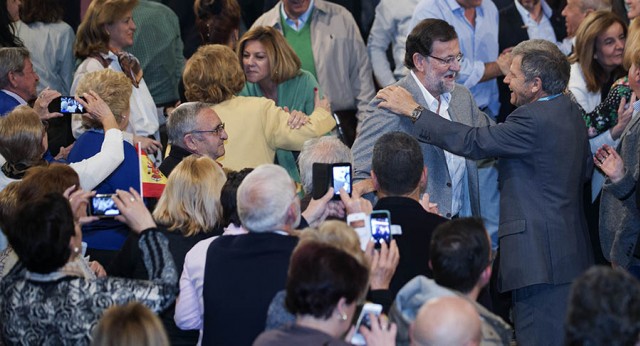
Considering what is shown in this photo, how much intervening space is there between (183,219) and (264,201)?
702 millimetres

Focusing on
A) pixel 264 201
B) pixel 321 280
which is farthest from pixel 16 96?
pixel 321 280

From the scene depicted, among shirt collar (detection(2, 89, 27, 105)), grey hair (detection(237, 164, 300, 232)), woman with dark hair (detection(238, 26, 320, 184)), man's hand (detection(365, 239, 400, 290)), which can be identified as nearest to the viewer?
grey hair (detection(237, 164, 300, 232))

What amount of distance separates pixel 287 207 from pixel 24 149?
6.29 feet

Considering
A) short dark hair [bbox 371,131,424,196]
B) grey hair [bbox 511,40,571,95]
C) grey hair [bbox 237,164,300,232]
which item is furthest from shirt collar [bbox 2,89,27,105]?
grey hair [bbox 511,40,571,95]

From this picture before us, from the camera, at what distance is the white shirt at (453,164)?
6.30 metres

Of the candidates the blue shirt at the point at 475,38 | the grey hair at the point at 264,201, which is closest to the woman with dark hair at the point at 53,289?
the grey hair at the point at 264,201

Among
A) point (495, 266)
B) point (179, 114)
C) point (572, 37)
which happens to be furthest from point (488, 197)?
point (179, 114)

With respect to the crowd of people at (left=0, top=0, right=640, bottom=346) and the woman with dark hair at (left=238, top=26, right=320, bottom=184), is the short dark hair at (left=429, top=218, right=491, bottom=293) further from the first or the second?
the woman with dark hair at (left=238, top=26, right=320, bottom=184)

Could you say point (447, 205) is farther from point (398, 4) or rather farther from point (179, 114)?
point (398, 4)

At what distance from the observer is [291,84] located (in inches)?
287

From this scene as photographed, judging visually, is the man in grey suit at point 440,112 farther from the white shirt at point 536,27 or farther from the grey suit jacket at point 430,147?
the white shirt at point 536,27

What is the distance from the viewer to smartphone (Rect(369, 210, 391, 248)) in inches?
187

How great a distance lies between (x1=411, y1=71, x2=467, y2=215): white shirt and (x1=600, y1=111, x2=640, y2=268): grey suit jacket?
0.77 meters

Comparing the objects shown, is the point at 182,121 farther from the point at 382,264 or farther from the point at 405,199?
the point at 382,264
